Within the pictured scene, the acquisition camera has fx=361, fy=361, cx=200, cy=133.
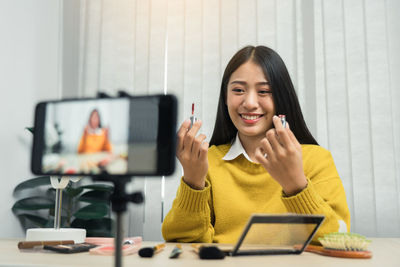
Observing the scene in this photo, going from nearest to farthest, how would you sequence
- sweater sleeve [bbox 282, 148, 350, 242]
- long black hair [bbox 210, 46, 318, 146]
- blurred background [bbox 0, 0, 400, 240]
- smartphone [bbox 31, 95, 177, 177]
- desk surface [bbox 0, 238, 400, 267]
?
smartphone [bbox 31, 95, 177, 177], desk surface [bbox 0, 238, 400, 267], sweater sleeve [bbox 282, 148, 350, 242], long black hair [bbox 210, 46, 318, 146], blurred background [bbox 0, 0, 400, 240]

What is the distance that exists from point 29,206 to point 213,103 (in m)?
1.00

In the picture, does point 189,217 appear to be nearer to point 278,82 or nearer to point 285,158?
point 285,158

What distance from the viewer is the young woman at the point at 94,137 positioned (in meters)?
0.39

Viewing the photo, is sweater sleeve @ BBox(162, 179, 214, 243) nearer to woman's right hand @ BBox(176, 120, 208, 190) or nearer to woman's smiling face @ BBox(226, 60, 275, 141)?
woman's right hand @ BBox(176, 120, 208, 190)

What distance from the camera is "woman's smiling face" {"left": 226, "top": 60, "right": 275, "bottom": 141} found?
117cm

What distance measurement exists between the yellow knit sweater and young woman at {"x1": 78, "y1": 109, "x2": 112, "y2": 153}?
54cm

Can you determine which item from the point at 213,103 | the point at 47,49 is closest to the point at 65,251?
the point at 213,103

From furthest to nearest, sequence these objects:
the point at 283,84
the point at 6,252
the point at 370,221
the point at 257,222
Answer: the point at 370,221 < the point at 283,84 < the point at 6,252 < the point at 257,222

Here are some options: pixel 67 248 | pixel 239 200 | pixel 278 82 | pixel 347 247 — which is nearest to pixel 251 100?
pixel 278 82

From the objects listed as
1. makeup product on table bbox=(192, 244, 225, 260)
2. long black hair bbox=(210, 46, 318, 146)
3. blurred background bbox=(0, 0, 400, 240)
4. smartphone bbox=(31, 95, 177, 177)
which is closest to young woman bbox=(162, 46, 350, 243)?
long black hair bbox=(210, 46, 318, 146)

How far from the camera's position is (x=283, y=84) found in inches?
46.0

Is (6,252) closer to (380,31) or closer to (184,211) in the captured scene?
(184,211)

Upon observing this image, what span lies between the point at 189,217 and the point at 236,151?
0.36 meters

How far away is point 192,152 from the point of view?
0.87 m
